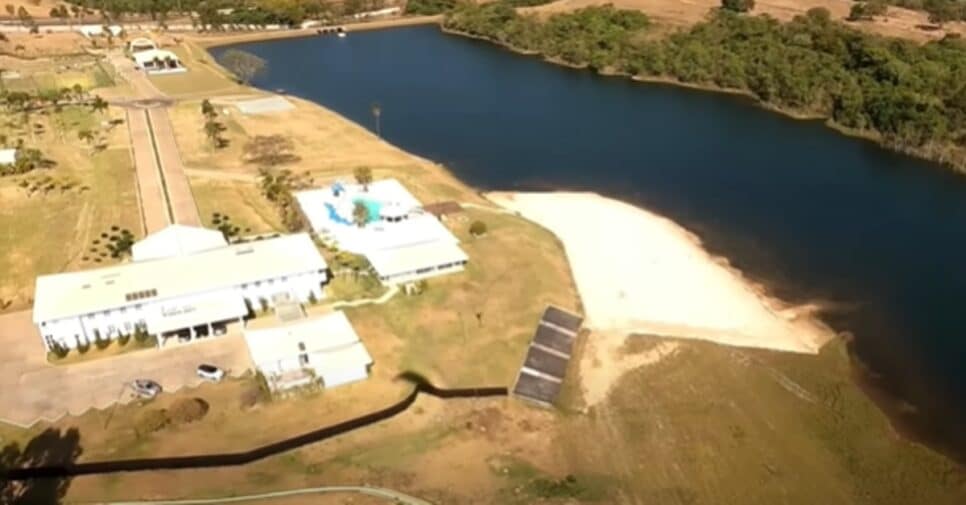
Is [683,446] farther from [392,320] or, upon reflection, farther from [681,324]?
[392,320]

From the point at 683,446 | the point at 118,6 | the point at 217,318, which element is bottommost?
the point at 683,446

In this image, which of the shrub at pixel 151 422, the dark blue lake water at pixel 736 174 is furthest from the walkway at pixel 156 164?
the shrub at pixel 151 422

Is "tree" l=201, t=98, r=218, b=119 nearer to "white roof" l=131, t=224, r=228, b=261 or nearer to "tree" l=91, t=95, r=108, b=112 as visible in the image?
"tree" l=91, t=95, r=108, b=112

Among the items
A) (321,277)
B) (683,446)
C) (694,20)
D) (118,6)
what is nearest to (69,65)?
(118,6)

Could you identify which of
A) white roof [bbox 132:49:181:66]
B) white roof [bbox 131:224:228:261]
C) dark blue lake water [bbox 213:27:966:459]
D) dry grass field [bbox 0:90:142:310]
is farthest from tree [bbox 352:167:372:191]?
white roof [bbox 132:49:181:66]

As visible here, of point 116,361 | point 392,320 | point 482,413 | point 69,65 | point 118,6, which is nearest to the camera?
point 482,413

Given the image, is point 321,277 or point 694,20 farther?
point 694,20
